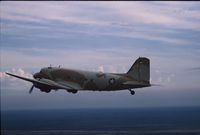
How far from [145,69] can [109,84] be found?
5344 mm

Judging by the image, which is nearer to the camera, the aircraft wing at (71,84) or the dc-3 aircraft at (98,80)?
the aircraft wing at (71,84)

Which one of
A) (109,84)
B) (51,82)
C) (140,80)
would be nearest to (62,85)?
(51,82)

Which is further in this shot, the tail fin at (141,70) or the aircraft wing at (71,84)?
the tail fin at (141,70)

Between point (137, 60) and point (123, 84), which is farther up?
point (137, 60)

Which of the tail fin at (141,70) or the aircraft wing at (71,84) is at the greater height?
the tail fin at (141,70)

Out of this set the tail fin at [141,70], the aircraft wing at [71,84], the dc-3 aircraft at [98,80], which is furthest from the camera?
the tail fin at [141,70]

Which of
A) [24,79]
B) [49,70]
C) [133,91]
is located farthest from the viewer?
[49,70]

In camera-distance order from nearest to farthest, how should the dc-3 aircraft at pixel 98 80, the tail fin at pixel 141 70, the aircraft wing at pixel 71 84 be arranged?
the aircraft wing at pixel 71 84
the dc-3 aircraft at pixel 98 80
the tail fin at pixel 141 70

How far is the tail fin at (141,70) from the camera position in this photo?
181ft

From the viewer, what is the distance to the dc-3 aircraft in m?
54.2

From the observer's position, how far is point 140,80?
180 ft

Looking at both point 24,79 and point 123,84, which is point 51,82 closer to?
point 24,79

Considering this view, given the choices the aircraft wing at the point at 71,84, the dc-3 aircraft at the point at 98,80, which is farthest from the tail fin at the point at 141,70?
the aircraft wing at the point at 71,84

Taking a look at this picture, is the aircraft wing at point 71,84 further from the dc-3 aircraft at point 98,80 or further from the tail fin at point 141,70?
the tail fin at point 141,70
